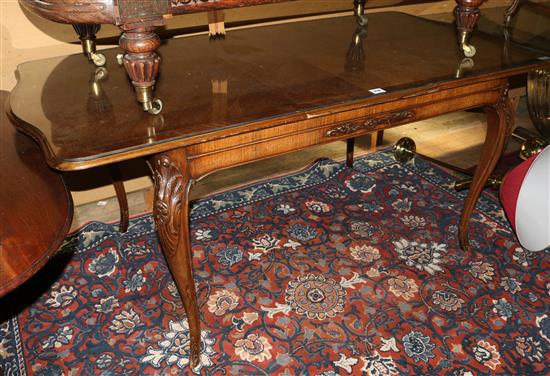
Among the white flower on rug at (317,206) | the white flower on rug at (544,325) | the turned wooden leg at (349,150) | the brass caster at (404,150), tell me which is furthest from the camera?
the brass caster at (404,150)

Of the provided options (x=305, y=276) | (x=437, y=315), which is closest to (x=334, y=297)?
(x=305, y=276)

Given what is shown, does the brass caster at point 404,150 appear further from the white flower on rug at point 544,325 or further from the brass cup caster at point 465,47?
the white flower on rug at point 544,325

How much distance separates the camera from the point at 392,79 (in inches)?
59.9

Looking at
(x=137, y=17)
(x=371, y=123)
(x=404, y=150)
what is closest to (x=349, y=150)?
(x=404, y=150)

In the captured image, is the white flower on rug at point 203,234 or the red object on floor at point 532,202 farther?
the white flower on rug at point 203,234

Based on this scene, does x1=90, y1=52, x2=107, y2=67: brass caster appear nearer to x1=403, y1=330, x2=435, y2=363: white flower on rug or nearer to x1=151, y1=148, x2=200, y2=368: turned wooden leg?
x1=151, y1=148, x2=200, y2=368: turned wooden leg

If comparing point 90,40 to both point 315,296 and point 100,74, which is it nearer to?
point 100,74

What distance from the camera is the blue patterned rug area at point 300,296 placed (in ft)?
5.45

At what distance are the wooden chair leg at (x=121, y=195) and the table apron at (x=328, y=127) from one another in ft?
2.80

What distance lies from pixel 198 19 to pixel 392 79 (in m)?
1.06

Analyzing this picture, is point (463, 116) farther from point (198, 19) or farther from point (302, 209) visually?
point (198, 19)

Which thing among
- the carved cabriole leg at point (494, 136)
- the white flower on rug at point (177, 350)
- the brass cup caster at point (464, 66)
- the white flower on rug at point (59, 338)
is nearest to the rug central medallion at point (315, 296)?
the white flower on rug at point (177, 350)

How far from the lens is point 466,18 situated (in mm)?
1723

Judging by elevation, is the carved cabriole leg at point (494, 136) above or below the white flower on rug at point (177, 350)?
above
